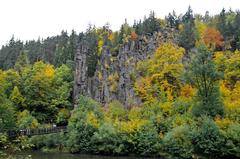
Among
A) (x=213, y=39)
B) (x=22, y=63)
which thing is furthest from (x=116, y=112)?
(x=22, y=63)

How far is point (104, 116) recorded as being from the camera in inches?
2630

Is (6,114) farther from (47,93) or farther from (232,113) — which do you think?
(232,113)

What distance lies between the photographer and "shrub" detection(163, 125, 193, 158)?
Result: 51.2 m

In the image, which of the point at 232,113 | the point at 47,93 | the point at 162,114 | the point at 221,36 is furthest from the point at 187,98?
the point at 47,93

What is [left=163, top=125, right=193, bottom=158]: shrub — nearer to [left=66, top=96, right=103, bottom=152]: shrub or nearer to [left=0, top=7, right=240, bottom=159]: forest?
[left=0, top=7, right=240, bottom=159]: forest

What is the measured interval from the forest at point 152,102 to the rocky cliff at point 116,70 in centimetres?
126

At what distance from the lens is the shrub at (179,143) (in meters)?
51.2

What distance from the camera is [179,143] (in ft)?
170

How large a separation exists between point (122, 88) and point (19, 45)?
66.1m

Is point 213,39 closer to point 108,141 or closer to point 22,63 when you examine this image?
point 108,141

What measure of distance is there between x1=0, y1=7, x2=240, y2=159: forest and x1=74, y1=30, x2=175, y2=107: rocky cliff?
1.26 meters

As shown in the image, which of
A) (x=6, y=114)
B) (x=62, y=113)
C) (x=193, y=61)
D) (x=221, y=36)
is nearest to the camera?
(x=193, y=61)

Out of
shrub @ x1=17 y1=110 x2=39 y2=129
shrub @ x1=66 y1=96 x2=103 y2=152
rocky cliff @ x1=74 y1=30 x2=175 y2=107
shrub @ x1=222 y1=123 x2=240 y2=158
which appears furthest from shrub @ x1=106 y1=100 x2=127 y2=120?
shrub @ x1=222 y1=123 x2=240 y2=158

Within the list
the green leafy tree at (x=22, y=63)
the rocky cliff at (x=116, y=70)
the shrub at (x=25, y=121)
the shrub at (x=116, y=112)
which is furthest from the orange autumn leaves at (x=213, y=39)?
the green leafy tree at (x=22, y=63)
